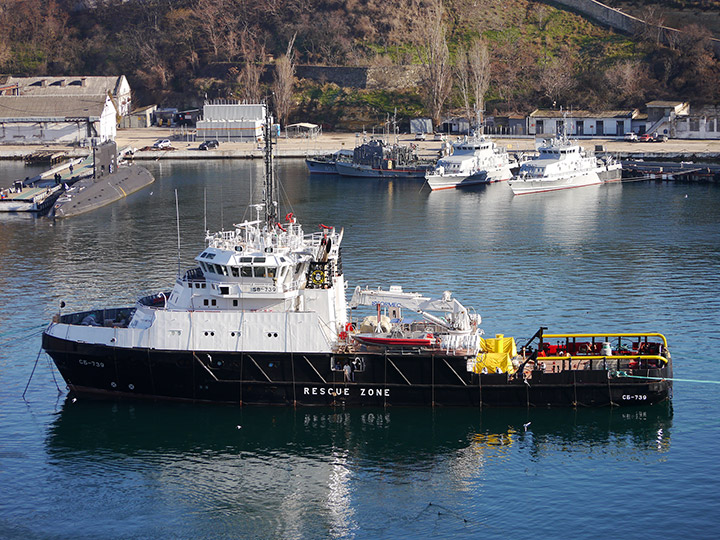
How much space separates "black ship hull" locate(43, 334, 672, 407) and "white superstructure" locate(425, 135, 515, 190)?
72.0 meters

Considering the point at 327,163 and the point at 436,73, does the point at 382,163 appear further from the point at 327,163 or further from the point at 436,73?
the point at 436,73

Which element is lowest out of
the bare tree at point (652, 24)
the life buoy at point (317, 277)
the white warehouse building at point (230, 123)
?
the life buoy at point (317, 277)

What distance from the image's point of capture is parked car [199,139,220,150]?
458 feet

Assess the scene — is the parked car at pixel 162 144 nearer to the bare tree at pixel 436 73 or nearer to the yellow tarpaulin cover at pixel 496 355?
the bare tree at pixel 436 73

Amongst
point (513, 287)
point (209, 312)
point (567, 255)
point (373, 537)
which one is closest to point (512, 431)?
point (373, 537)

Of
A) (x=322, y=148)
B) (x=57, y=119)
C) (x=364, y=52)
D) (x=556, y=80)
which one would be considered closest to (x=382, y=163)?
(x=322, y=148)

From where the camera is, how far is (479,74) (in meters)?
142

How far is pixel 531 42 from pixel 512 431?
413 ft

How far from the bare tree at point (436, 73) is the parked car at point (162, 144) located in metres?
38.7

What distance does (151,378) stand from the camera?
43.8 metres

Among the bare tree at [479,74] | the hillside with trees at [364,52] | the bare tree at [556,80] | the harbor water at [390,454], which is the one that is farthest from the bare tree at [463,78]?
the harbor water at [390,454]

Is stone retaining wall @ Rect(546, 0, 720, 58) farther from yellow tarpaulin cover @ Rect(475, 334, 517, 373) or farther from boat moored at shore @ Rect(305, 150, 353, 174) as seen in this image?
yellow tarpaulin cover @ Rect(475, 334, 517, 373)

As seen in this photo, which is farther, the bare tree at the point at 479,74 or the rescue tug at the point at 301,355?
the bare tree at the point at 479,74

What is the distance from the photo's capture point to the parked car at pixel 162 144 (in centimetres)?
13975
